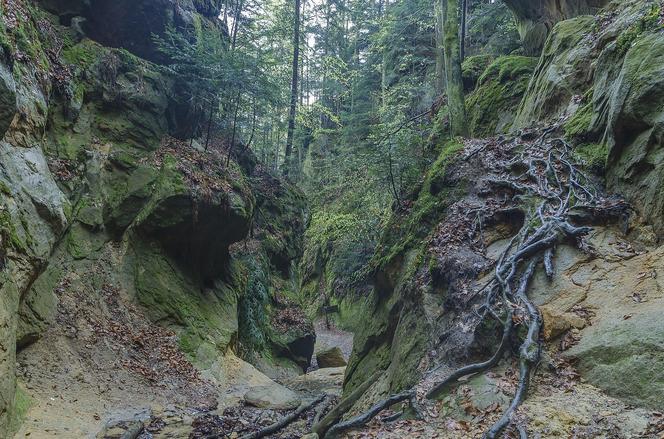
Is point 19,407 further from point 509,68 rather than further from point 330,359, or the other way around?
point 509,68

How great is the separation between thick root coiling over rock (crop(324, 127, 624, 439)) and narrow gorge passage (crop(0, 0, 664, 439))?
0.13 feet

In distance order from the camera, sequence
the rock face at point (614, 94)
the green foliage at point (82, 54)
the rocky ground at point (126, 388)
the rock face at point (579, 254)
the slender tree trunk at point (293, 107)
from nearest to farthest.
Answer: the rock face at point (579, 254) → the rock face at point (614, 94) → the rocky ground at point (126, 388) → the green foliage at point (82, 54) → the slender tree trunk at point (293, 107)

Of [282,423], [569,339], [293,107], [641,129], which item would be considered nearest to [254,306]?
[282,423]

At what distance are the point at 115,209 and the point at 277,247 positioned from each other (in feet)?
33.1

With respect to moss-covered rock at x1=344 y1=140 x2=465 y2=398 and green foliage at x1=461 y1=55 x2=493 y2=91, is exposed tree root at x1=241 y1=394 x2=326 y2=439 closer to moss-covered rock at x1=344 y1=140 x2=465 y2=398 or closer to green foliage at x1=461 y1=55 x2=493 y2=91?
moss-covered rock at x1=344 y1=140 x2=465 y2=398

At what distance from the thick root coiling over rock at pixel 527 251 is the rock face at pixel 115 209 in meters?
6.24

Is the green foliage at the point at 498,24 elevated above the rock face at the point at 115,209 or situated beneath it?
elevated above

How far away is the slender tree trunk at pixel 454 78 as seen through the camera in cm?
1375

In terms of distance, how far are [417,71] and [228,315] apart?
22.3 m

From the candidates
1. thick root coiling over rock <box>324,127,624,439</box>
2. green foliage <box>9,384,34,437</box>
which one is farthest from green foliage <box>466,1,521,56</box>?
green foliage <box>9,384,34,437</box>

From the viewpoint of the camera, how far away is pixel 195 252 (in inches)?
541

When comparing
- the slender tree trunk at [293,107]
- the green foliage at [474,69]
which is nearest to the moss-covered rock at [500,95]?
the green foliage at [474,69]

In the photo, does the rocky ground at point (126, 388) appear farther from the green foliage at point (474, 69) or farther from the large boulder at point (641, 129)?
the green foliage at point (474, 69)

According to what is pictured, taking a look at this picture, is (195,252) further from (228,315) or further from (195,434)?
(195,434)
